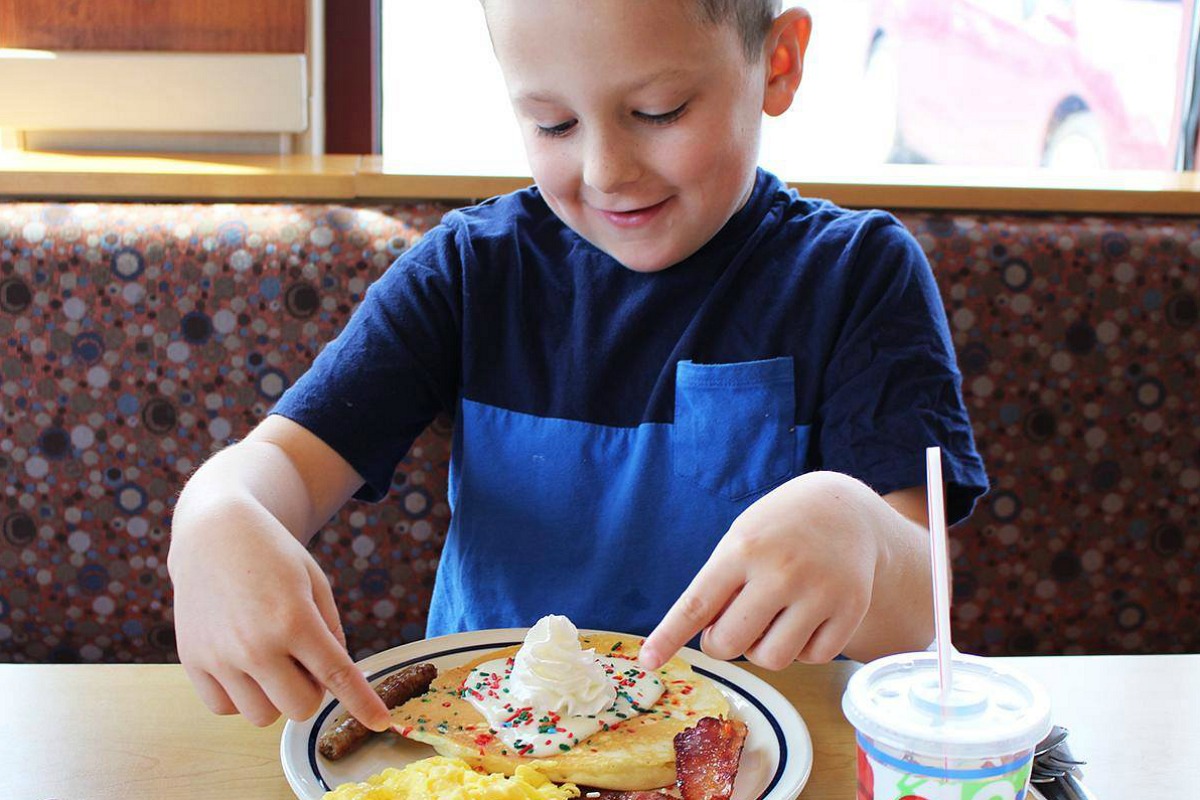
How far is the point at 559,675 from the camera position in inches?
34.5

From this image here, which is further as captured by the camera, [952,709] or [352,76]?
[352,76]

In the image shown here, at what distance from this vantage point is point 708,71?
108 cm

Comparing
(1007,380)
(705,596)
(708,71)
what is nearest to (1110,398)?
(1007,380)

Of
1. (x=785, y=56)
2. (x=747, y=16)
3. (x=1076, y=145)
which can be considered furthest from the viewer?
(x=1076, y=145)

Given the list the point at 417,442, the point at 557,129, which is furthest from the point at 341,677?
the point at 417,442

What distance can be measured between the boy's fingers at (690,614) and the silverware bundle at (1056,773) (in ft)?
0.75

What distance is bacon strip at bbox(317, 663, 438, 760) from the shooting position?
2.75ft

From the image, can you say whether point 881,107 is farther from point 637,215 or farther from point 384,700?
point 384,700

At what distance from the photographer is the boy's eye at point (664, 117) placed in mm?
1077

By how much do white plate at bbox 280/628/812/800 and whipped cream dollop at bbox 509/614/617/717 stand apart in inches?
3.3

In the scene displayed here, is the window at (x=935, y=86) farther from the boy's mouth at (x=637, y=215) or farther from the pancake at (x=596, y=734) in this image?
the pancake at (x=596, y=734)

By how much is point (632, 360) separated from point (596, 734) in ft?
1.76

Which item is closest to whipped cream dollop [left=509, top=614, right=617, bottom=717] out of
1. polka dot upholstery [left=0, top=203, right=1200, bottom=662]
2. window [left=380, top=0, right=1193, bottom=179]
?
polka dot upholstery [left=0, top=203, right=1200, bottom=662]

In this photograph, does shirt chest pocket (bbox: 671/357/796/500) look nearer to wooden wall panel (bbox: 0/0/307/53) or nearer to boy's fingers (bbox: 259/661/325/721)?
boy's fingers (bbox: 259/661/325/721)
